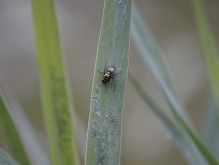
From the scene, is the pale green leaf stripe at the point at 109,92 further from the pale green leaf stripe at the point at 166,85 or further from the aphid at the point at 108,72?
the pale green leaf stripe at the point at 166,85

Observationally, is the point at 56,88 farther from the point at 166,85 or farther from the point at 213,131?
the point at 213,131

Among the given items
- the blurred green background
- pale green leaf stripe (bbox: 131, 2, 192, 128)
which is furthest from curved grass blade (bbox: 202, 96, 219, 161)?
the blurred green background

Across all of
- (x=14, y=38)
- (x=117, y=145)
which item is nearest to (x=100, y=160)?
(x=117, y=145)

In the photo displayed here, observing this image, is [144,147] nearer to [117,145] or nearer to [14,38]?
[14,38]

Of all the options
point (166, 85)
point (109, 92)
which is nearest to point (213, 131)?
point (166, 85)

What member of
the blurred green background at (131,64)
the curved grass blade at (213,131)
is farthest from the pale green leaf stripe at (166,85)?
the blurred green background at (131,64)

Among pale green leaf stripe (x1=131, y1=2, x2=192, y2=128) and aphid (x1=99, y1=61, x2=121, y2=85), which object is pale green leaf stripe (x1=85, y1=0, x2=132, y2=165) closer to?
aphid (x1=99, y1=61, x2=121, y2=85)
